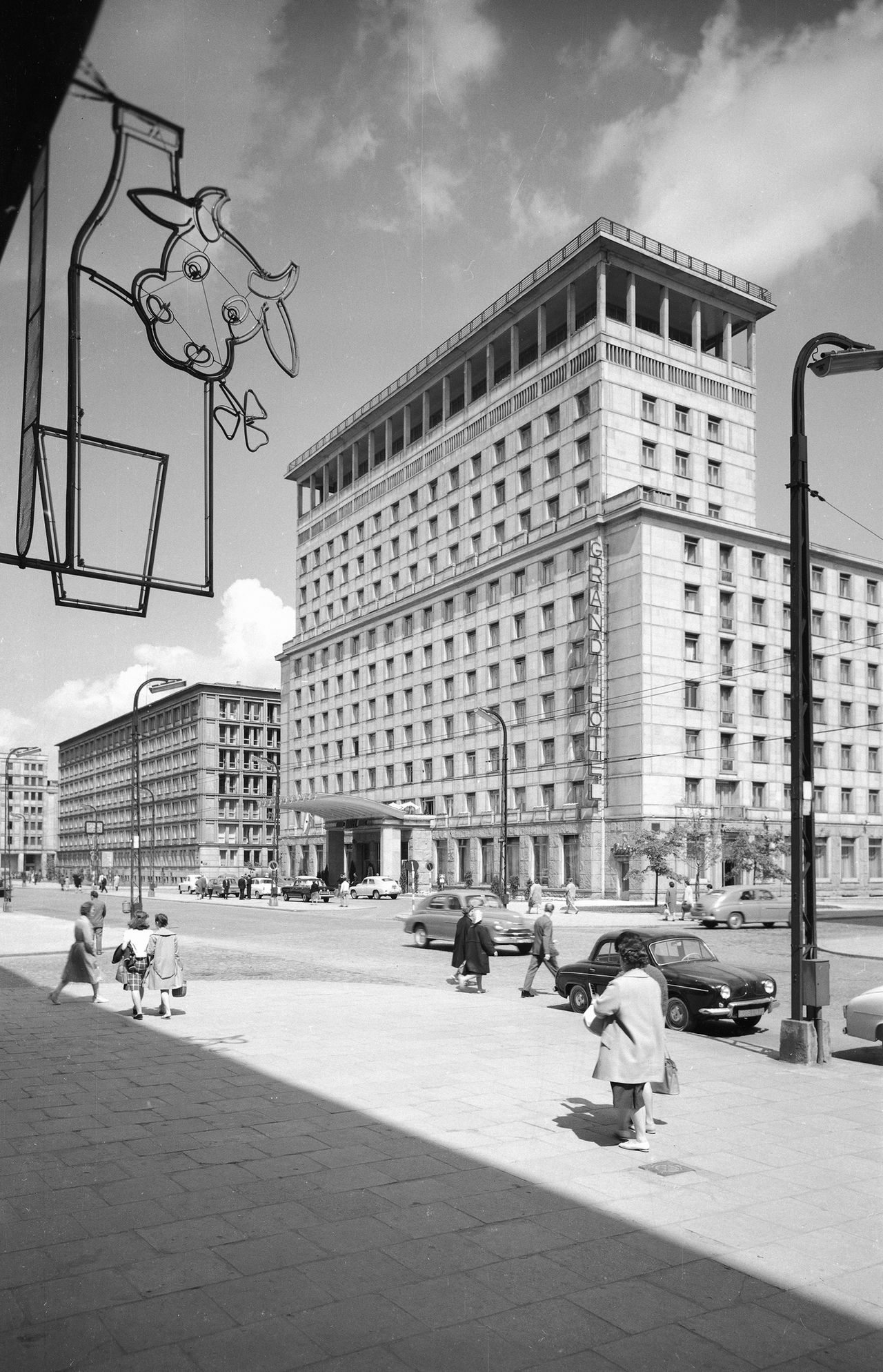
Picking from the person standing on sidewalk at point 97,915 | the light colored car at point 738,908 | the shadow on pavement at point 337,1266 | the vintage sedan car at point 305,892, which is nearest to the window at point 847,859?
the light colored car at point 738,908

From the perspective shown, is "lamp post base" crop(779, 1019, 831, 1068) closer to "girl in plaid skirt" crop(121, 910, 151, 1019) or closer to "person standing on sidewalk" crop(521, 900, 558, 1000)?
"person standing on sidewalk" crop(521, 900, 558, 1000)

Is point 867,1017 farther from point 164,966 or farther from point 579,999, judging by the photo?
point 164,966

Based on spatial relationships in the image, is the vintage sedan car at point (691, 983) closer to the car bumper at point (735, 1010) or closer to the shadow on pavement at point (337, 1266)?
the car bumper at point (735, 1010)

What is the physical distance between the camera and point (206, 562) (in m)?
6.03

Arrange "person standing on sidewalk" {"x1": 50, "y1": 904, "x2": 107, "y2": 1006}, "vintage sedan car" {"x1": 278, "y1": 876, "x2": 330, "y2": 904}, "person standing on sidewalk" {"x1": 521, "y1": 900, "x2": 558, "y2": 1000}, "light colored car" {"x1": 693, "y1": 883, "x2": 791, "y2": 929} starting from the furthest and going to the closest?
"vintage sedan car" {"x1": 278, "y1": 876, "x2": 330, "y2": 904} → "light colored car" {"x1": 693, "y1": 883, "x2": 791, "y2": 929} → "person standing on sidewalk" {"x1": 521, "y1": 900, "x2": 558, "y2": 1000} → "person standing on sidewalk" {"x1": 50, "y1": 904, "x2": 107, "y2": 1006}

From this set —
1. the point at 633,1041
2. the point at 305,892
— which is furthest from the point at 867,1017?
the point at 305,892

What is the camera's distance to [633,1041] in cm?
839

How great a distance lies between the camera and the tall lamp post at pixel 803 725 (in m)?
12.5

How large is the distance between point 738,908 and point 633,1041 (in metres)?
32.3

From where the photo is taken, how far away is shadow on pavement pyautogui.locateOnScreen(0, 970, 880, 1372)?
4.98m

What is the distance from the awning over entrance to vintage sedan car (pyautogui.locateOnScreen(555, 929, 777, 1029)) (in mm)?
54033

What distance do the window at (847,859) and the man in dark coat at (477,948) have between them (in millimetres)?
52678

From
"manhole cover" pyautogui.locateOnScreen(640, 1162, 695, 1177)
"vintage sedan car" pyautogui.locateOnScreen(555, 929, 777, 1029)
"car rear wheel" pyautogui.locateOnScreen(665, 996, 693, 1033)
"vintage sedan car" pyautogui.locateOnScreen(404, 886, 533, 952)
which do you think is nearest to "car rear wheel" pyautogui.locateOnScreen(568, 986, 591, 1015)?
"vintage sedan car" pyautogui.locateOnScreen(555, 929, 777, 1029)

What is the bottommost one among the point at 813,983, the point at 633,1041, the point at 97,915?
the point at 97,915
